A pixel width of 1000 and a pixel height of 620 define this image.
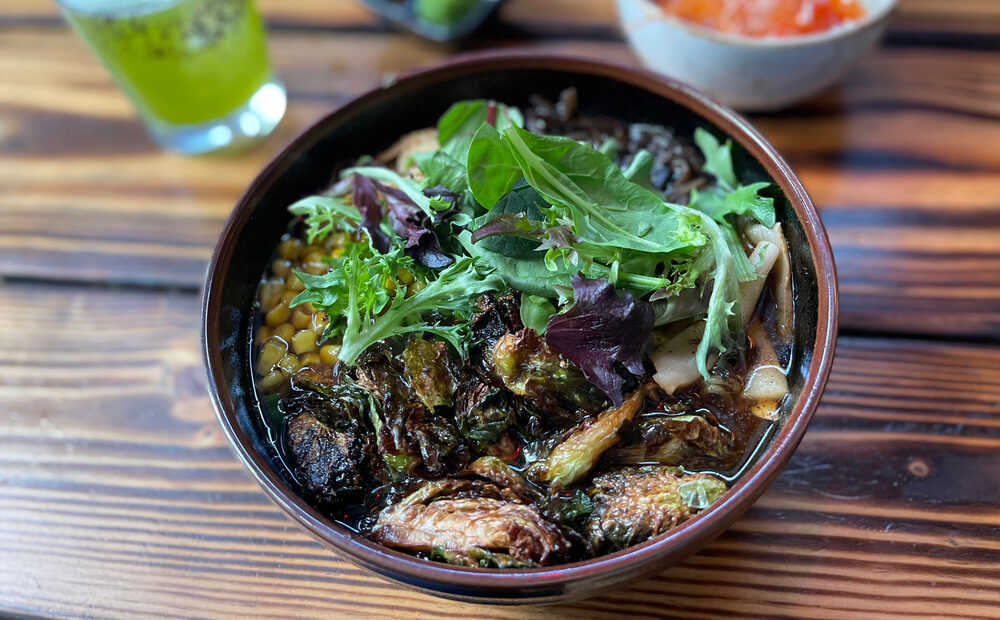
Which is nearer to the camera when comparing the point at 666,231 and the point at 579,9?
the point at 666,231

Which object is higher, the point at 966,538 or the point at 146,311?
the point at 966,538

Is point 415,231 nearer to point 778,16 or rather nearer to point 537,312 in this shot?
point 537,312

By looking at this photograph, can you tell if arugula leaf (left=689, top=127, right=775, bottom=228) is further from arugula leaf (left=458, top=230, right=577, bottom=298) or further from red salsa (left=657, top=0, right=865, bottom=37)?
red salsa (left=657, top=0, right=865, bottom=37)

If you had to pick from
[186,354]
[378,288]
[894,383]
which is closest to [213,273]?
[378,288]

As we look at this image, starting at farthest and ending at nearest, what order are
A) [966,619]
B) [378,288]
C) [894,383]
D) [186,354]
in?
1. [186,354]
2. [894,383]
3. [966,619]
4. [378,288]

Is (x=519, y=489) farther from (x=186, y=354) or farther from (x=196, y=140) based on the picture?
(x=196, y=140)

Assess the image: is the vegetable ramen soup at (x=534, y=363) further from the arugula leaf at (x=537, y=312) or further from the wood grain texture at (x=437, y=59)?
the wood grain texture at (x=437, y=59)

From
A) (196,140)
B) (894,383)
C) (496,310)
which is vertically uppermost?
(496,310)
